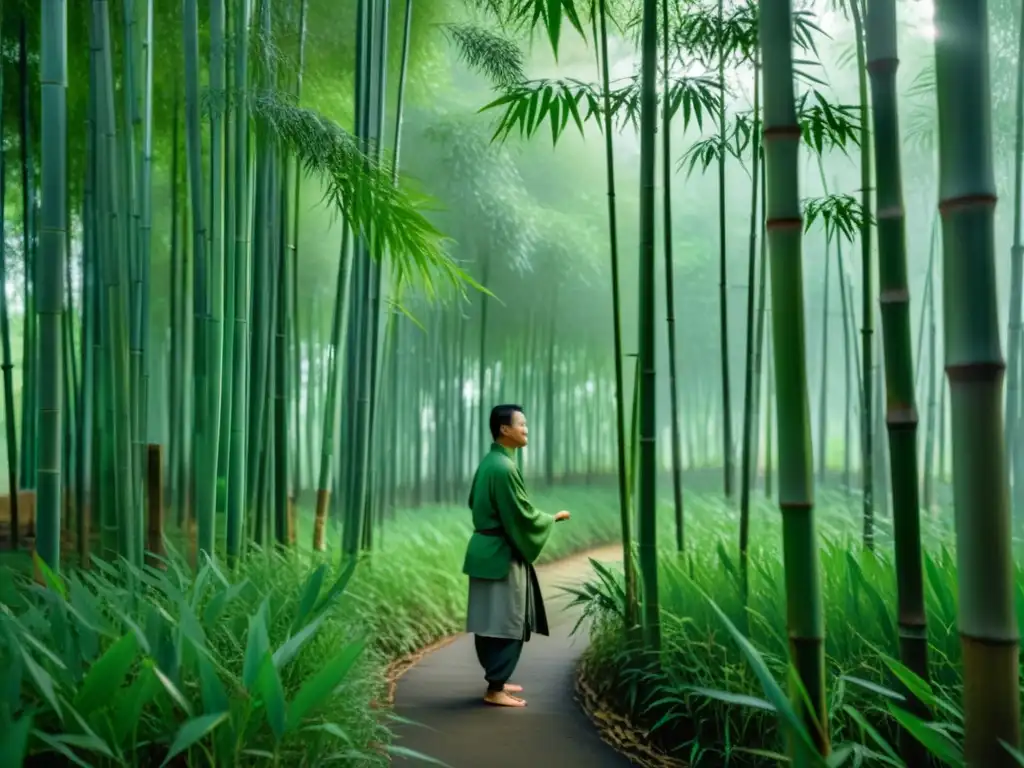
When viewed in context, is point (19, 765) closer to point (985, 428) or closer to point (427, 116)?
point (985, 428)

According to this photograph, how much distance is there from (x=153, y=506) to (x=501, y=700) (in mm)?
2038

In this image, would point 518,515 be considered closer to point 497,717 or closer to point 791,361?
point 497,717

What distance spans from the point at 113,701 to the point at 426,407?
290 inches

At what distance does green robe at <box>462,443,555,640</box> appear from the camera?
3742 mm

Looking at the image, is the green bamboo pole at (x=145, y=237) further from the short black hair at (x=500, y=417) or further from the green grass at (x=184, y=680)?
the short black hair at (x=500, y=417)

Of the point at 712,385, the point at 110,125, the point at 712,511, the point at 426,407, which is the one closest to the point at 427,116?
the point at 426,407

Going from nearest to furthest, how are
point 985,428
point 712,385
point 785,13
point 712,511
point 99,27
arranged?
point 985,428 < point 785,13 < point 99,27 < point 712,511 < point 712,385

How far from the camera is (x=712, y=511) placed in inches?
319

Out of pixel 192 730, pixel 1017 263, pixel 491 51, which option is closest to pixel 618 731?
pixel 192 730

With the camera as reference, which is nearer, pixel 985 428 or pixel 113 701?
pixel 985 428

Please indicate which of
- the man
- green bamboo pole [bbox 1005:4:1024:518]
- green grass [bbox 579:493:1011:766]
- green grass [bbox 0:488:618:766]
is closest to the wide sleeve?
the man

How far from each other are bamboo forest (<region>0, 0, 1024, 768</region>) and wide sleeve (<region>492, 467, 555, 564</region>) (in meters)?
0.08

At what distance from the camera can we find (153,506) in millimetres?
4629

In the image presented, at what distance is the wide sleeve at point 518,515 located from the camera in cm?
374
